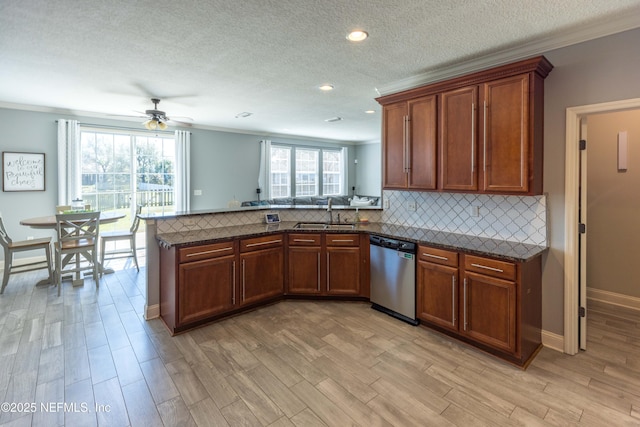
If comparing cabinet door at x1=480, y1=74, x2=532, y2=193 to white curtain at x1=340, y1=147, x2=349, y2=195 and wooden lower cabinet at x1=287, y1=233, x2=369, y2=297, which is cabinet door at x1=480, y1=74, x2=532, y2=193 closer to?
wooden lower cabinet at x1=287, y1=233, x2=369, y2=297

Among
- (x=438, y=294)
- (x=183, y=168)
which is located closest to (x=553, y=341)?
(x=438, y=294)

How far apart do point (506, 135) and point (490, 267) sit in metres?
1.15

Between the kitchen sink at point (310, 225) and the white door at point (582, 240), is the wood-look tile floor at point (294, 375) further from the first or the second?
Result: the kitchen sink at point (310, 225)

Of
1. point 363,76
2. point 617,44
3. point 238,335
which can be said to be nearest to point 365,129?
point 363,76

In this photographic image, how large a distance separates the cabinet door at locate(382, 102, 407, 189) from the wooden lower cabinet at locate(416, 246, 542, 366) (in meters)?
0.94

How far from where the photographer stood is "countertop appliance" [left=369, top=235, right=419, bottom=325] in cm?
315

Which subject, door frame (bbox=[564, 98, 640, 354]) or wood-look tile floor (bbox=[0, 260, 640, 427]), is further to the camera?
door frame (bbox=[564, 98, 640, 354])

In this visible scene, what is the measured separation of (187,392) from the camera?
85.7 inches

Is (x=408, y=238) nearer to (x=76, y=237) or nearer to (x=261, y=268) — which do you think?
(x=261, y=268)

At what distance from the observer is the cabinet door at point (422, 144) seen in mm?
3188

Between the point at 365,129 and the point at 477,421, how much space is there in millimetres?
6433

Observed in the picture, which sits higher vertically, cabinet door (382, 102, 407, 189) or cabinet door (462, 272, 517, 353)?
cabinet door (382, 102, 407, 189)

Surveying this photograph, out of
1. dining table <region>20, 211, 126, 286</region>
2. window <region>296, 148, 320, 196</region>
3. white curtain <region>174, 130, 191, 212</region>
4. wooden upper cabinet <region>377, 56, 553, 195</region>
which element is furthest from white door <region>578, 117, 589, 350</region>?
window <region>296, 148, 320, 196</region>

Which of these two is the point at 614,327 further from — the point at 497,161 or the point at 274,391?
the point at 274,391
